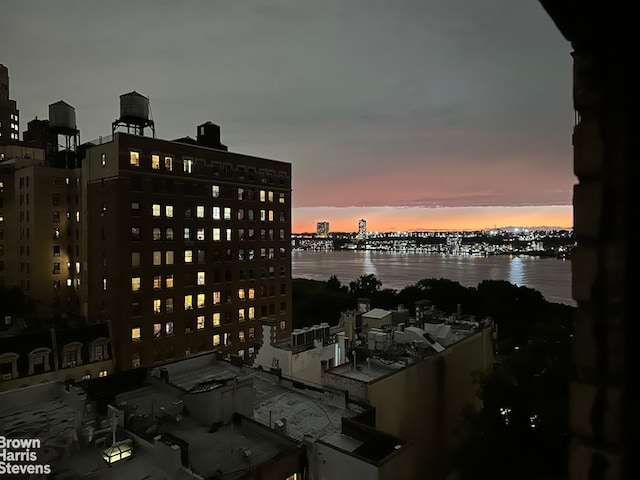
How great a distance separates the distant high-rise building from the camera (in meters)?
73.4

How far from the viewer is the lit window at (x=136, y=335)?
34500 millimetres

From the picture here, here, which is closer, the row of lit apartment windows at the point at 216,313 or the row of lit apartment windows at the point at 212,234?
the row of lit apartment windows at the point at 216,313

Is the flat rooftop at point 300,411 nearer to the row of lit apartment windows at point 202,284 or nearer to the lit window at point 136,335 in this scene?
the lit window at point 136,335

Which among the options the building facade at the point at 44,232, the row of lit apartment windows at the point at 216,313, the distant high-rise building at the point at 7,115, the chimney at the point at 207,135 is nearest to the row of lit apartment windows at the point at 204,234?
the row of lit apartment windows at the point at 216,313

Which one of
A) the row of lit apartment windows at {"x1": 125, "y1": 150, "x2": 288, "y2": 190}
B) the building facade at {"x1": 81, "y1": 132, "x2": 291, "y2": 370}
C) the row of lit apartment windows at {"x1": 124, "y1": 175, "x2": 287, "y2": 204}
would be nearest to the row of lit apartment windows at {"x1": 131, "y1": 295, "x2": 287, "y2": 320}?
the building facade at {"x1": 81, "y1": 132, "x2": 291, "y2": 370}

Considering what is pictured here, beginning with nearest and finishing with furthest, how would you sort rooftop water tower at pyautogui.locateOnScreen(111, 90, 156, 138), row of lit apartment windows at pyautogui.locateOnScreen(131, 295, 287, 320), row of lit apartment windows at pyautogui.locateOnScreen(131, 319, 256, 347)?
row of lit apartment windows at pyautogui.locateOnScreen(131, 319, 256, 347) < row of lit apartment windows at pyautogui.locateOnScreen(131, 295, 287, 320) < rooftop water tower at pyautogui.locateOnScreen(111, 90, 156, 138)

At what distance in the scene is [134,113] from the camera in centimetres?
4238

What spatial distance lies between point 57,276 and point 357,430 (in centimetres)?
4092

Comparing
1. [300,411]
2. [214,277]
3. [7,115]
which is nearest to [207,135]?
[214,277]

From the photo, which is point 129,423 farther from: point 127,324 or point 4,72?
point 4,72

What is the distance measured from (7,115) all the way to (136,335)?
6283 cm

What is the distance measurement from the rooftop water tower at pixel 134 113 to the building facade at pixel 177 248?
6.15 meters

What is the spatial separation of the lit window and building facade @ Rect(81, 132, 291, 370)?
81 millimetres

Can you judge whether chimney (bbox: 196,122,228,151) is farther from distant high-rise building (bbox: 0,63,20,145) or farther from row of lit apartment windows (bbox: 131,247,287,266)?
distant high-rise building (bbox: 0,63,20,145)
